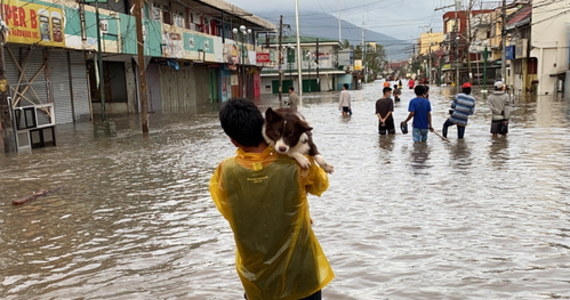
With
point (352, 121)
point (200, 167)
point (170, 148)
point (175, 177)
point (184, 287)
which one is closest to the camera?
point (184, 287)

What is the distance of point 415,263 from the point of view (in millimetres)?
5082

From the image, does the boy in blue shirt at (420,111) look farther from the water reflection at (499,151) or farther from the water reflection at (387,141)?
the water reflection at (499,151)

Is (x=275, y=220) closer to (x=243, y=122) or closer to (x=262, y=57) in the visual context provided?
(x=243, y=122)

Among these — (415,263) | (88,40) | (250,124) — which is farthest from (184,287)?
(88,40)

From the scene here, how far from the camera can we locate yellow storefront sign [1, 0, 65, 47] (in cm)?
1752

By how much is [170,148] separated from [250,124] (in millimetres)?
12332

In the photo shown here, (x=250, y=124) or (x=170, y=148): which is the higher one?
(x=250, y=124)

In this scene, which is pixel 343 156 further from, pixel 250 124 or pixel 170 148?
pixel 250 124

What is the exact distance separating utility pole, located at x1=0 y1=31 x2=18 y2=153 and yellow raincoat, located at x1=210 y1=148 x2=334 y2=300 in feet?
43.6

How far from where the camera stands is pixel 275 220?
2.73 metres

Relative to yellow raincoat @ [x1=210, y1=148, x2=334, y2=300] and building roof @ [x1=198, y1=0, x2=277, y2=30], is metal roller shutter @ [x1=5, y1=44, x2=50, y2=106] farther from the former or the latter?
yellow raincoat @ [x1=210, y1=148, x2=334, y2=300]

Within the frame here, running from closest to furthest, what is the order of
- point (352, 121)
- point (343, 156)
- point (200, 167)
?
1. point (200, 167)
2. point (343, 156)
3. point (352, 121)

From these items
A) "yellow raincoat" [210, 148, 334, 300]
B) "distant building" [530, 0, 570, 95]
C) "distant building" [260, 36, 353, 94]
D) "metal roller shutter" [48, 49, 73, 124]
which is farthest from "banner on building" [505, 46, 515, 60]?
"yellow raincoat" [210, 148, 334, 300]

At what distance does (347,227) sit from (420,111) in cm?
681
